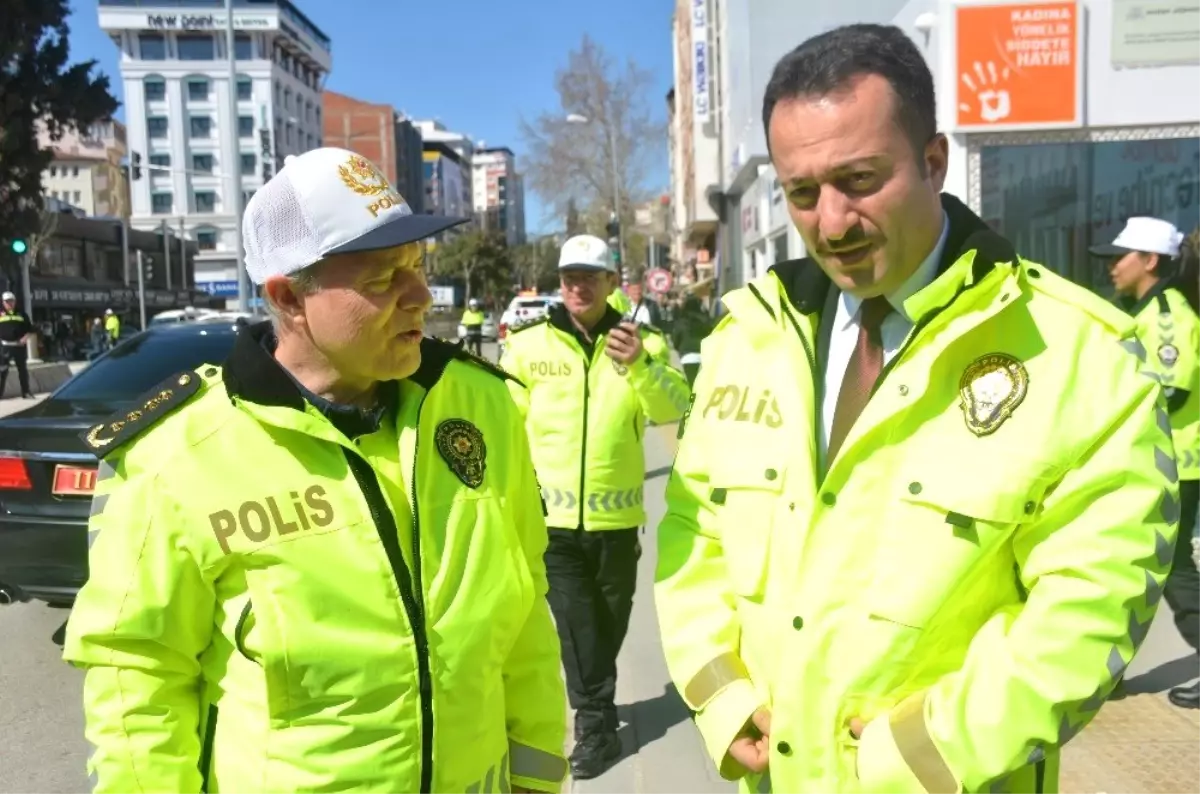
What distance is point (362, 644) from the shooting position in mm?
1776

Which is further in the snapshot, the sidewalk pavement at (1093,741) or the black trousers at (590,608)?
the black trousers at (590,608)

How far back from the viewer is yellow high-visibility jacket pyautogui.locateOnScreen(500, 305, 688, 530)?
14.1ft

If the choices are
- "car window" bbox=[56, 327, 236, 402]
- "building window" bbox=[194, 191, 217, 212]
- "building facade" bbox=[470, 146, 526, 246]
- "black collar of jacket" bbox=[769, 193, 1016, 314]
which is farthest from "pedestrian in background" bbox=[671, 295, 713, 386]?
"building facade" bbox=[470, 146, 526, 246]

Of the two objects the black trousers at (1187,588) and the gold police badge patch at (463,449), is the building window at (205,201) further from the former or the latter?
the gold police badge patch at (463,449)

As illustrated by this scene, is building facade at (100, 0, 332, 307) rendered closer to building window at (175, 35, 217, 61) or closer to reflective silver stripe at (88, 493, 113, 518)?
building window at (175, 35, 217, 61)

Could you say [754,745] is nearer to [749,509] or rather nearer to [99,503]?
[749,509]

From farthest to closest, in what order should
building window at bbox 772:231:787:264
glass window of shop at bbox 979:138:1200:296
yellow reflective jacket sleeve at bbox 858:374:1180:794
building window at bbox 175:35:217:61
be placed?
building window at bbox 175:35:217:61 → building window at bbox 772:231:787:264 → glass window of shop at bbox 979:138:1200:296 → yellow reflective jacket sleeve at bbox 858:374:1180:794

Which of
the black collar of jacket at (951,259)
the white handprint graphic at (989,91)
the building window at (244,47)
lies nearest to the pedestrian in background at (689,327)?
the white handprint graphic at (989,91)

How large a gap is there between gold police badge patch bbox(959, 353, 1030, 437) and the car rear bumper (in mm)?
4933

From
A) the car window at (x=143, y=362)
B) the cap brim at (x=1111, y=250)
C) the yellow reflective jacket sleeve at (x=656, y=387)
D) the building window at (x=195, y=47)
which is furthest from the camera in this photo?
the building window at (x=195, y=47)

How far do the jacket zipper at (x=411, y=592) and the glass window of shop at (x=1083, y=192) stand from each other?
8.40 meters

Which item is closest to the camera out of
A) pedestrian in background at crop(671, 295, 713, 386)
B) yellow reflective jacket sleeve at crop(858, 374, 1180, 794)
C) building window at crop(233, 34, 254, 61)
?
yellow reflective jacket sleeve at crop(858, 374, 1180, 794)

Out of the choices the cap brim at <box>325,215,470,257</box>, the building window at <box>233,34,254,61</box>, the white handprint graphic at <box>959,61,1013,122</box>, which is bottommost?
the cap brim at <box>325,215,470,257</box>

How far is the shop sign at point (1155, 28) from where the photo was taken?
8.53 meters
